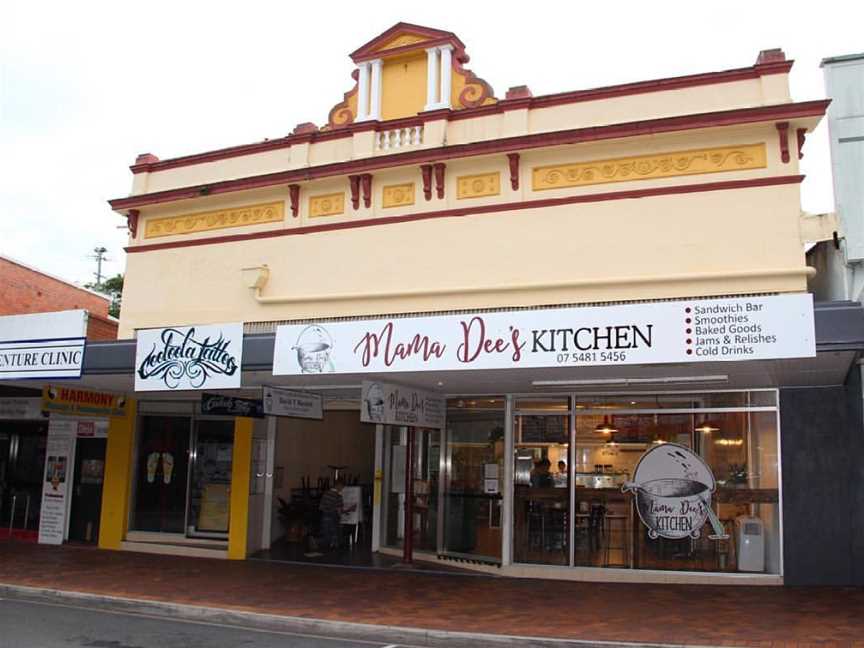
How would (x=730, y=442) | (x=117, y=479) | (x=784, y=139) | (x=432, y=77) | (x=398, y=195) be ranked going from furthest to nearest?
(x=117, y=479) → (x=432, y=77) → (x=398, y=195) → (x=730, y=442) → (x=784, y=139)

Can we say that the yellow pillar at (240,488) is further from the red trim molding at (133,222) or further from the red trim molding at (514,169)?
the red trim molding at (514,169)

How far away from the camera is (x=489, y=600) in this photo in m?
11.3

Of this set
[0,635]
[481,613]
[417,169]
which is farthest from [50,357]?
[481,613]

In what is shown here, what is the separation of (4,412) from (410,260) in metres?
10.0

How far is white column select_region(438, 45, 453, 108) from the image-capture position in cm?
1527

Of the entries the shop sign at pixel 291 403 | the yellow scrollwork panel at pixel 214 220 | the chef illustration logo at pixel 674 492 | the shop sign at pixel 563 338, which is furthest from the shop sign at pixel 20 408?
the chef illustration logo at pixel 674 492

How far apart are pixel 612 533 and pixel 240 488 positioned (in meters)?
6.78

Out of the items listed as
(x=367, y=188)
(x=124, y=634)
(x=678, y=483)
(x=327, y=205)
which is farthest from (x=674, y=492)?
(x=124, y=634)

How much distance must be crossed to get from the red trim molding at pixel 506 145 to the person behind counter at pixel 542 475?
485cm

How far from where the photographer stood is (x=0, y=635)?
9023 millimetres

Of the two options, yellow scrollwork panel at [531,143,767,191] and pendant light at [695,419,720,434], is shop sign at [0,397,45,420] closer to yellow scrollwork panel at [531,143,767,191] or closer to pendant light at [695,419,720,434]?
yellow scrollwork panel at [531,143,767,191]

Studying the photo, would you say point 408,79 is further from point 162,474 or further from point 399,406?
point 162,474

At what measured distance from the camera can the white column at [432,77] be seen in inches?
600

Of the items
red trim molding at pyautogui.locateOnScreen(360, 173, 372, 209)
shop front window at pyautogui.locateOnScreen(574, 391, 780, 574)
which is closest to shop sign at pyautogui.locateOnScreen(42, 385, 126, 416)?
red trim molding at pyautogui.locateOnScreen(360, 173, 372, 209)
